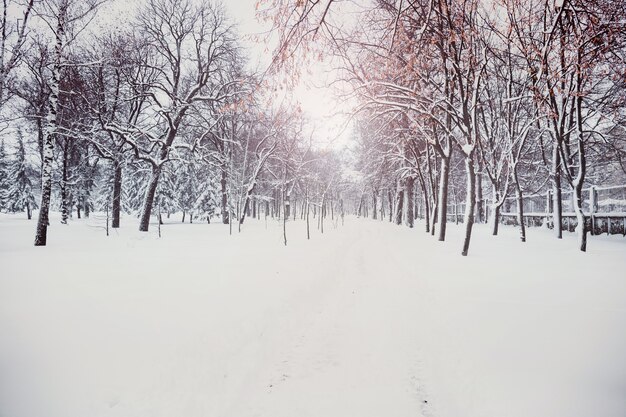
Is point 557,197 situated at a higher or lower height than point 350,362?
higher

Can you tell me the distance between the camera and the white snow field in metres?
2.52

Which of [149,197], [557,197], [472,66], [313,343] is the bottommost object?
[313,343]

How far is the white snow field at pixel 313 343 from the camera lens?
2518mm

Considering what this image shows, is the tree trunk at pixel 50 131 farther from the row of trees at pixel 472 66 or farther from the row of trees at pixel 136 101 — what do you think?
the row of trees at pixel 472 66

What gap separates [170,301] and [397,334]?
3828 mm

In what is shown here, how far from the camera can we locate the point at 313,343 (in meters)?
3.75

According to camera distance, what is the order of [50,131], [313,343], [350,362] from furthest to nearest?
[50,131]
[313,343]
[350,362]

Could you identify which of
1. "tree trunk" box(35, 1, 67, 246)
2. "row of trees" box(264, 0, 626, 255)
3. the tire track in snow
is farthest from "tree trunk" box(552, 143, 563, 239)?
"tree trunk" box(35, 1, 67, 246)

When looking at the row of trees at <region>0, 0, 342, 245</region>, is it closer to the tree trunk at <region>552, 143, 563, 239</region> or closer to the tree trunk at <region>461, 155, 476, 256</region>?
the tree trunk at <region>461, 155, 476, 256</region>

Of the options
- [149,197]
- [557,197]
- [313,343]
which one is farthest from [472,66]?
[149,197]

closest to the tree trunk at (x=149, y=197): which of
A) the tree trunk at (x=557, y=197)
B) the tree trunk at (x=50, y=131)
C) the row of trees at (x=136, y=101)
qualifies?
the row of trees at (x=136, y=101)

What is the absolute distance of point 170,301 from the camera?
500 centimetres

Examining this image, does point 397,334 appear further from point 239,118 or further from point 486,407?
point 239,118

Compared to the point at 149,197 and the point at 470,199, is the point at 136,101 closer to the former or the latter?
the point at 149,197
